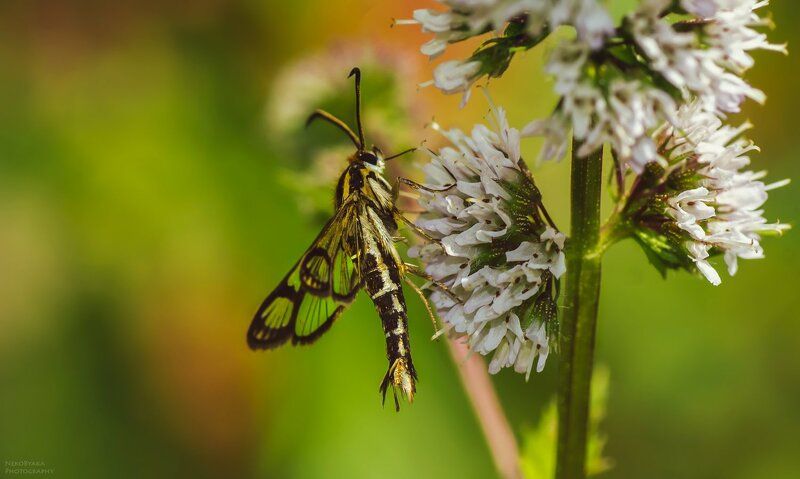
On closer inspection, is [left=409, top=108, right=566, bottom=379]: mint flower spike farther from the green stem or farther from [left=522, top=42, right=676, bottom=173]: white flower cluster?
[left=522, top=42, right=676, bottom=173]: white flower cluster

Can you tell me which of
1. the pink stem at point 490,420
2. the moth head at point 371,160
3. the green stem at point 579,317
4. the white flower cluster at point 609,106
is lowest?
the pink stem at point 490,420

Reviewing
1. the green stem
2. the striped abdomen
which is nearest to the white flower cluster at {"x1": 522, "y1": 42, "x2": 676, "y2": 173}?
the green stem

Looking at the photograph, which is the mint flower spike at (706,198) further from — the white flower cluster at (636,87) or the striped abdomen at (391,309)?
the striped abdomen at (391,309)

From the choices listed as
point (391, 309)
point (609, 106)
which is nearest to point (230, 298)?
point (391, 309)

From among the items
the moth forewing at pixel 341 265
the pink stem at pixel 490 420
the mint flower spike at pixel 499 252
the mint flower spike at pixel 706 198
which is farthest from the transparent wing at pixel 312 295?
the mint flower spike at pixel 706 198

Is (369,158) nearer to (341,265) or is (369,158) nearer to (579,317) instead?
(341,265)

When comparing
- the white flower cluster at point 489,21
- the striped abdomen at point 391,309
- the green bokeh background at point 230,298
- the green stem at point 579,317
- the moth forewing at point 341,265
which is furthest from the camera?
the green bokeh background at point 230,298
